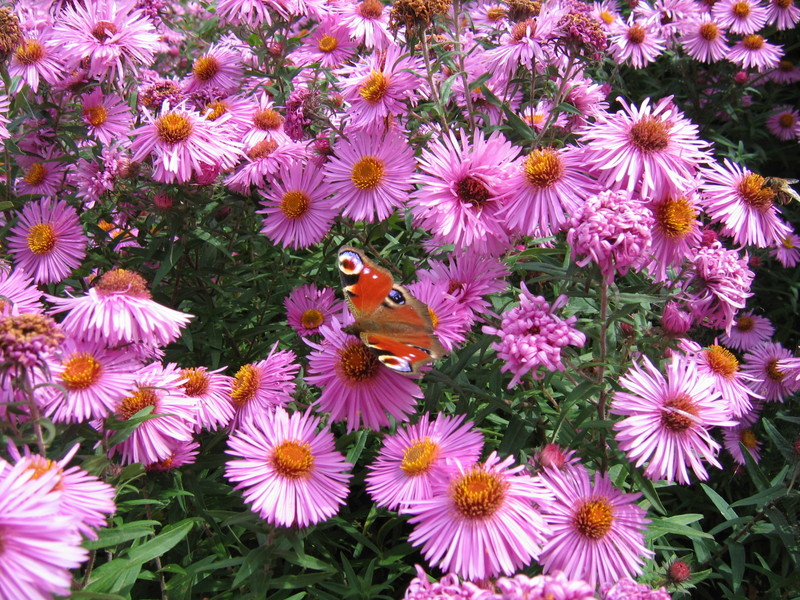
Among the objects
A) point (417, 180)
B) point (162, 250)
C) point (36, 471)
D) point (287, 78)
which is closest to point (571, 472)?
point (417, 180)

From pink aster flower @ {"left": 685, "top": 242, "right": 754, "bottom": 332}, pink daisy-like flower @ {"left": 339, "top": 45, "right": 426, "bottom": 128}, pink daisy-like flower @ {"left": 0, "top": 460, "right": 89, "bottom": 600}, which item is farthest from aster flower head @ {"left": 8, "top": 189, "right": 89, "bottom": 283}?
pink aster flower @ {"left": 685, "top": 242, "right": 754, "bottom": 332}

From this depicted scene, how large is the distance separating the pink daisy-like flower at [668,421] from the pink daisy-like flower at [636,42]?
3214mm

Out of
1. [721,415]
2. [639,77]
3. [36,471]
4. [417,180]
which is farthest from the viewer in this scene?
[639,77]

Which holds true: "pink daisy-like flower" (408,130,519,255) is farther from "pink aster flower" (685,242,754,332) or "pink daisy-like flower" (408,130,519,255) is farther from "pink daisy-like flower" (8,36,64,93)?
"pink daisy-like flower" (8,36,64,93)

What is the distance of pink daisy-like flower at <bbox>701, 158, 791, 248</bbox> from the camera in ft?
8.53

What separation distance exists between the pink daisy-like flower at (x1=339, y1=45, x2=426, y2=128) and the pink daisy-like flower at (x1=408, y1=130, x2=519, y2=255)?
0.53m

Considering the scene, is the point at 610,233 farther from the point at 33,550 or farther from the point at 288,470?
the point at 33,550

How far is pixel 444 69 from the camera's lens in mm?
3764

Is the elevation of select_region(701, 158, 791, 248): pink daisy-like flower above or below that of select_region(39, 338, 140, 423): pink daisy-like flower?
above

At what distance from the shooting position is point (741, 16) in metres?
4.94

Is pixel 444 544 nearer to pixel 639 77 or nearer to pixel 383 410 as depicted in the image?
pixel 383 410

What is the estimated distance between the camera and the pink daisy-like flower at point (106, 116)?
353 centimetres

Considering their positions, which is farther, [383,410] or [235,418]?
[235,418]

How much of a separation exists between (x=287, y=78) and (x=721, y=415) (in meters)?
2.96
